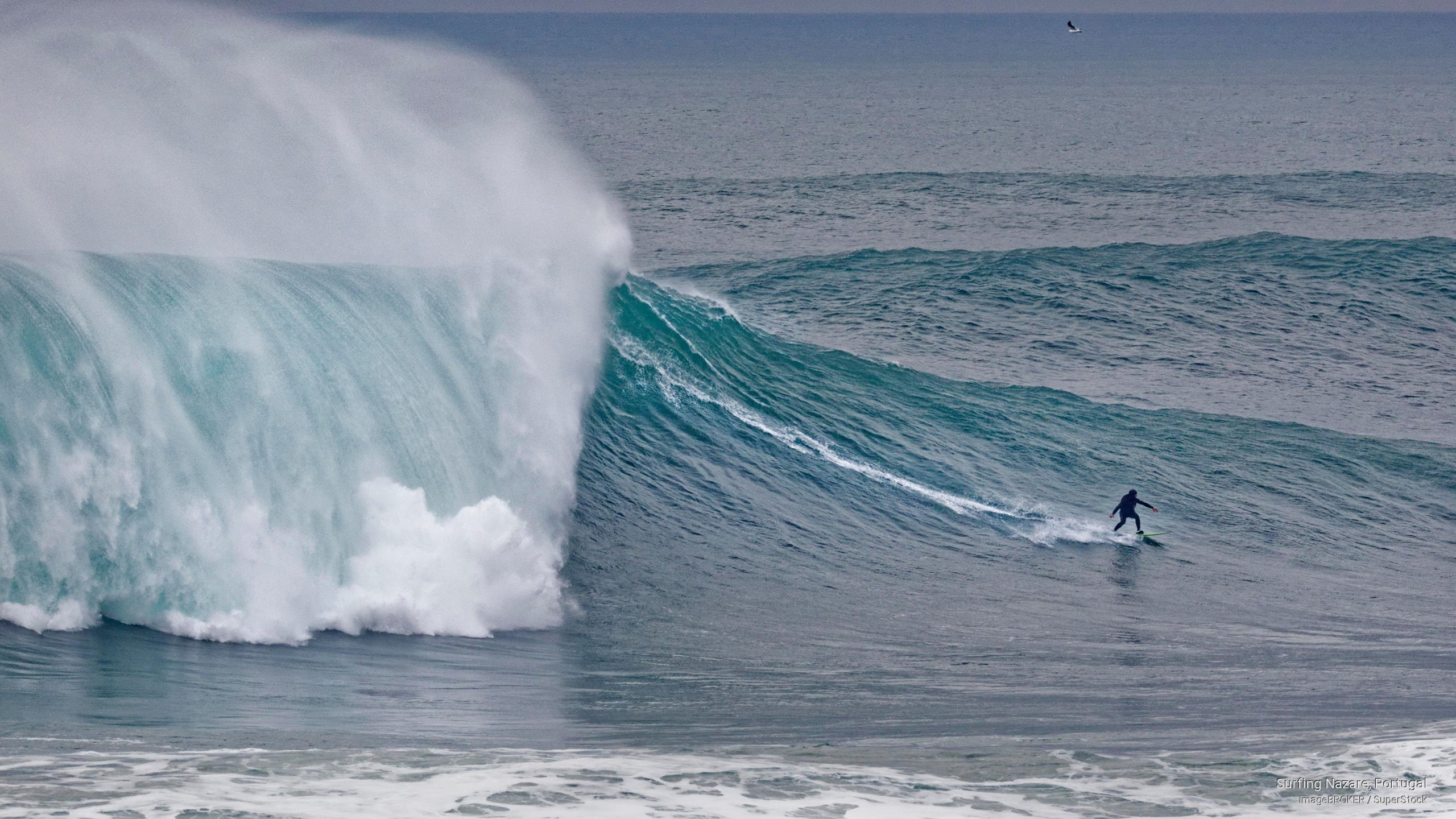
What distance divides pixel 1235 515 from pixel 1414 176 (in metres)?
33.1

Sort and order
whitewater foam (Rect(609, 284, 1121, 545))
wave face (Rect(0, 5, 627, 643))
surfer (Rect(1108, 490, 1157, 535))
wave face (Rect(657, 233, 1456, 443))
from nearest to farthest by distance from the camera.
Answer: wave face (Rect(0, 5, 627, 643)), surfer (Rect(1108, 490, 1157, 535)), whitewater foam (Rect(609, 284, 1121, 545)), wave face (Rect(657, 233, 1456, 443))

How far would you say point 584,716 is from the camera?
30.6 ft

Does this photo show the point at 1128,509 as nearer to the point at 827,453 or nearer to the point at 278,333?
the point at 827,453

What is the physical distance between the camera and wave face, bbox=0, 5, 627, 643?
10.3m

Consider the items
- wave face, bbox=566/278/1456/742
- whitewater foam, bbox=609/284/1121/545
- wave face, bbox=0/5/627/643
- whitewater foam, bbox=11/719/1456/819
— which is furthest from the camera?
whitewater foam, bbox=609/284/1121/545

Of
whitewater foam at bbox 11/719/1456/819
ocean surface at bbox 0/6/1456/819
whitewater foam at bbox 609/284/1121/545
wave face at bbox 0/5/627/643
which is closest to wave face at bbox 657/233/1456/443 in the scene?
ocean surface at bbox 0/6/1456/819

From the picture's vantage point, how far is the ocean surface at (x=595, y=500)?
27.9 feet

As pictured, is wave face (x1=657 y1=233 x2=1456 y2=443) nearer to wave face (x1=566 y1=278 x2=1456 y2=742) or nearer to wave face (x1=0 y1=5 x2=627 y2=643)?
wave face (x1=566 y1=278 x2=1456 y2=742)

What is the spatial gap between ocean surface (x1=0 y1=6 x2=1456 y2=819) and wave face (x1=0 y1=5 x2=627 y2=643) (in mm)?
42

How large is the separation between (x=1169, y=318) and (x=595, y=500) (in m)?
13.8

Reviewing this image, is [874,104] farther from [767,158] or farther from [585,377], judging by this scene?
[585,377]

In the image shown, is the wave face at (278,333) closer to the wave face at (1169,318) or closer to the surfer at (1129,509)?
the surfer at (1129,509)

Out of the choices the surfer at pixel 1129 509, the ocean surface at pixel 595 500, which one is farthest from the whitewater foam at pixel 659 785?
the surfer at pixel 1129 509

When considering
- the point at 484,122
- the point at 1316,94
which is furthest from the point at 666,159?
the point at 1316,94
